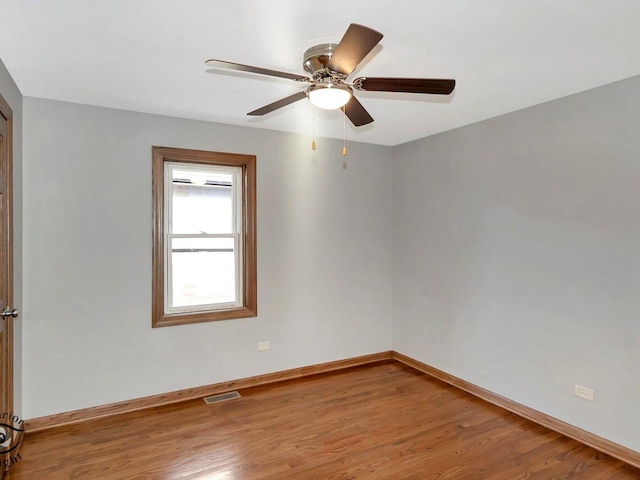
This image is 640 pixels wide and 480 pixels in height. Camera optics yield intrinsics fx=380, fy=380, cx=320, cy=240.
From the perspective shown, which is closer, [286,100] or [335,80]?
[335,80]

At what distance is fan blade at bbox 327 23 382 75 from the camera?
148cm

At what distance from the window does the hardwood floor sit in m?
0.87

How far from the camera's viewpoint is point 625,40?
81.1 inches

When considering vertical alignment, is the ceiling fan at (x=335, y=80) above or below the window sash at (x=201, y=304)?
above

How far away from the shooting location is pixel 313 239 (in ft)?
13.5

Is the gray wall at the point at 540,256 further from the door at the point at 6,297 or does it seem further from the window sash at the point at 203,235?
the door at the point at 6,297

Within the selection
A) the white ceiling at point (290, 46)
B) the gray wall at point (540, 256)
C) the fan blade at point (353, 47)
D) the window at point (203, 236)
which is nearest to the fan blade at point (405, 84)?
the fan blade at point (353, 47)

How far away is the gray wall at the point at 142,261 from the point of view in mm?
2941

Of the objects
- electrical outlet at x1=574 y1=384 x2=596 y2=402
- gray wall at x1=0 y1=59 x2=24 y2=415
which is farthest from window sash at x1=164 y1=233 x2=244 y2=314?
electrical outlet at x1=574 y1=384 x2=596 y2=402

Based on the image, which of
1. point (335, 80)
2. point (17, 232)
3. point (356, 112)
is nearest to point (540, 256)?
point (356, 112)

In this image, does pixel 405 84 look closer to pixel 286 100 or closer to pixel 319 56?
pixel 319 56

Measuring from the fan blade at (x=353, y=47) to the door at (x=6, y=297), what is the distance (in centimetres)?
206

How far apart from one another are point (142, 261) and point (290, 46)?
2202 millimetres

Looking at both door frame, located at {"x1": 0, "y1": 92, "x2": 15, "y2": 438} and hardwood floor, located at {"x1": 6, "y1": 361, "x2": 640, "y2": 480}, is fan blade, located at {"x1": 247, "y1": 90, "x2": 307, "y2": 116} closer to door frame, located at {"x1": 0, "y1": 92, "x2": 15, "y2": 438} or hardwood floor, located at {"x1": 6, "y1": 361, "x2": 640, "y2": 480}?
door frame, located at {"x1": 0, "y1": 92, "x2": 15, "y2": 438}
